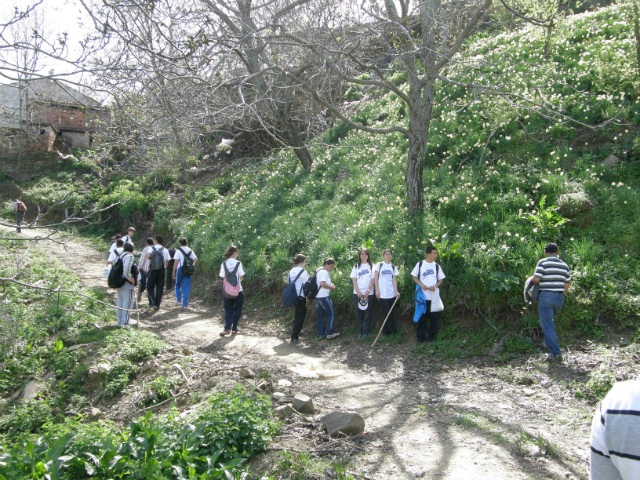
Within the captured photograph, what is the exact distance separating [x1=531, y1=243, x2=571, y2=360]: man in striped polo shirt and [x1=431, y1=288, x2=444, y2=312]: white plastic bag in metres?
1.44

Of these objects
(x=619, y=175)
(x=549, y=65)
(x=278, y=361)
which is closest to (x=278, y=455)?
(x=278, y=361)

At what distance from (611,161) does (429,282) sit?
4.96 metres

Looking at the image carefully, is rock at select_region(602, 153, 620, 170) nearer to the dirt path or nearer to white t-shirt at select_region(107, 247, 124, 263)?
the dirt path

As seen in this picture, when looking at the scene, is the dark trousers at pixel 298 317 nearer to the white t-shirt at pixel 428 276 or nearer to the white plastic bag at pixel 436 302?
the white t-shirt at pixel 428 276

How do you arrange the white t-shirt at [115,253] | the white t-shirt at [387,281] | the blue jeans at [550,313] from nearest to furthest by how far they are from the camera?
1. the blue jeans at [550,313]
2. the white t-shirt at [387,281]
3. the white t-shirt at [115,253]

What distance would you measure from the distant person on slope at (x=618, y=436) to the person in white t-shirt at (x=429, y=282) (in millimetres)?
5692

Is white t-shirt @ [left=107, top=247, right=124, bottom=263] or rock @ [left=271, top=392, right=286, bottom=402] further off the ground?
white t-shirt @ [left=107, top=247, right=124, bottom=263]

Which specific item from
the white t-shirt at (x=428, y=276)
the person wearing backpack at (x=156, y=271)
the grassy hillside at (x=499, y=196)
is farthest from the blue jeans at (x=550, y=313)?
the person wearing backpack at (x=156, y=271)

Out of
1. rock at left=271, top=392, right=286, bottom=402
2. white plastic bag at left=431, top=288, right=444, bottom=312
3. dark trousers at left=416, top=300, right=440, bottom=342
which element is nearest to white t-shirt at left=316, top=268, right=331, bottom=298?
dark trousers at left=416, top=300, right=440, bottom=342

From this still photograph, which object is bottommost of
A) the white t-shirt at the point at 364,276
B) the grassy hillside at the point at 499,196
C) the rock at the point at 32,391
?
the rock at the point at 32,391

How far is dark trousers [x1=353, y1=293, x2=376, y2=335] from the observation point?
8.04m

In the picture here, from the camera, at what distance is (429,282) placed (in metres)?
7.35

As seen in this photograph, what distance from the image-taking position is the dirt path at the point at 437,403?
3846mm

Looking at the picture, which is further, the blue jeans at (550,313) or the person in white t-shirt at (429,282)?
the person in white t-shirt at (429,282)
